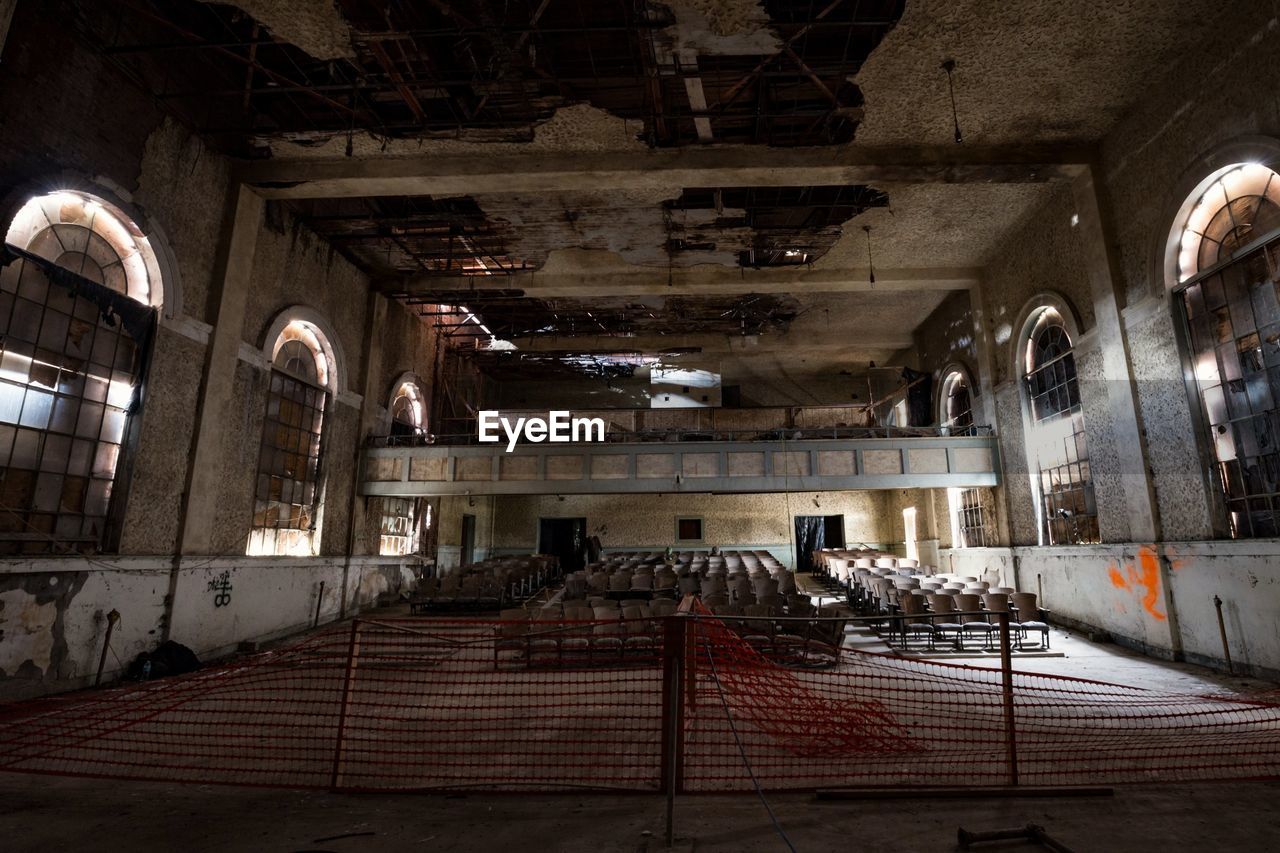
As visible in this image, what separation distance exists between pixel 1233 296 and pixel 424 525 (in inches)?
666

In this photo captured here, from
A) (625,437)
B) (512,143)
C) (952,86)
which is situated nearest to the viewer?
(952,86)

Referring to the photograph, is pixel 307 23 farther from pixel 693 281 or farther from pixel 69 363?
pixel 693 281

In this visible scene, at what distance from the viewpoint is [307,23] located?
7340 mm

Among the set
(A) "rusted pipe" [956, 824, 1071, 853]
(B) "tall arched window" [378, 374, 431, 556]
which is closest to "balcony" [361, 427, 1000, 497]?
(B) "tall arched window" [378, 374, 431, 556]

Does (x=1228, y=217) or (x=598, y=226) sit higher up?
(x=598, y=226)

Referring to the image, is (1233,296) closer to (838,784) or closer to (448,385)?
(838,784)

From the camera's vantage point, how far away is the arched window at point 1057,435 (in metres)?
10.5

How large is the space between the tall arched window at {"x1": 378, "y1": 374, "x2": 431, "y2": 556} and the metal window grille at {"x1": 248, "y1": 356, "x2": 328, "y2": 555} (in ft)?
7.10

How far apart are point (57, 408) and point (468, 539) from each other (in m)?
14.5

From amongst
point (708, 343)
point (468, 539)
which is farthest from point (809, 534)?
point (468, 539)

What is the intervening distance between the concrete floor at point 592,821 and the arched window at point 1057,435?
8031 mm

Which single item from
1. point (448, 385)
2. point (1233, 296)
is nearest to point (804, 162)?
point (1233, 296)

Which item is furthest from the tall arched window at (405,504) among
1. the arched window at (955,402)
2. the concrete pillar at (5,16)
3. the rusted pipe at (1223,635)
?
the rusted pipe at (1223,635)

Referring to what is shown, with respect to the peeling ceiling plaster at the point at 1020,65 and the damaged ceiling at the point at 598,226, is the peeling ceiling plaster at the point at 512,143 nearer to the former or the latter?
the damaged ceiling at the point at 598,226
